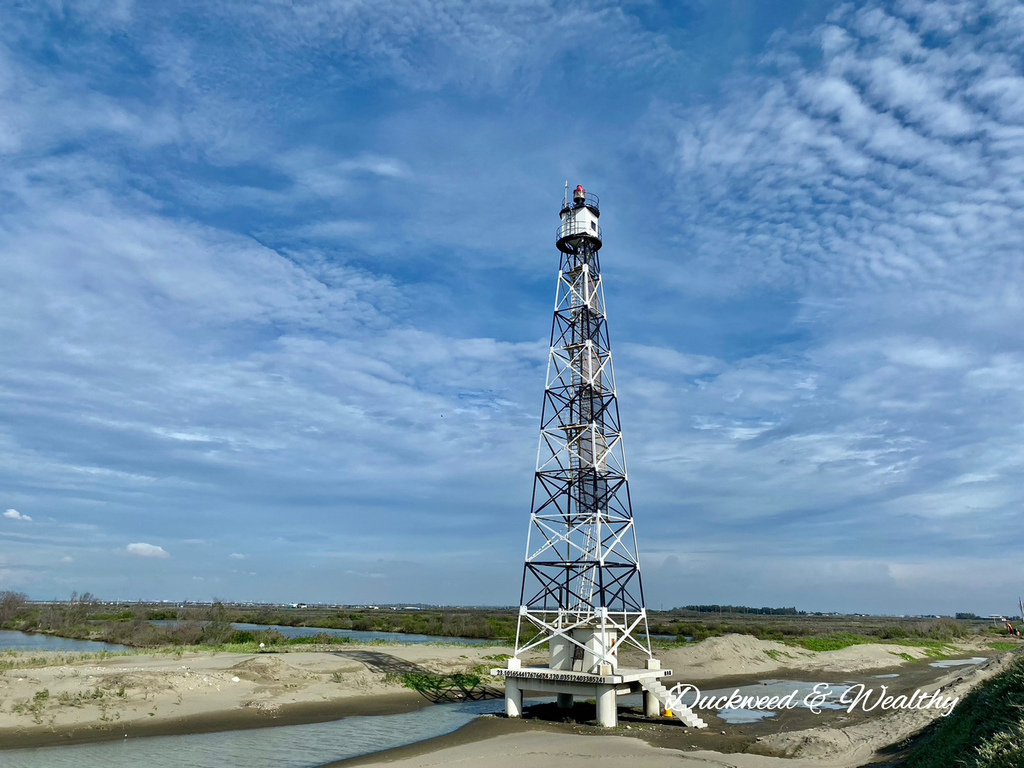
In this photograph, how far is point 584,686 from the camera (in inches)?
1008

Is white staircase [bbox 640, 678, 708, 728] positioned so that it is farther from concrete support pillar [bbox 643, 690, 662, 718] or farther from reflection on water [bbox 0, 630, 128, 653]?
reflection on water [bbox 0, 630, 128, 653]

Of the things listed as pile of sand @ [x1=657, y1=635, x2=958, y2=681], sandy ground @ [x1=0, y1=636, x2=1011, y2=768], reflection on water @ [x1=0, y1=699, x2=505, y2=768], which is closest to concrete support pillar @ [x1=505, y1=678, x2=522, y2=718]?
sandy ground @ [x1=0, y1=636, x2=1011, y2=768]

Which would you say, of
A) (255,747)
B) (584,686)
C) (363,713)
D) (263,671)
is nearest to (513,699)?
(584,686)

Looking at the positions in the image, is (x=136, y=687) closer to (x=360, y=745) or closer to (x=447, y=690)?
(x=360, y=745)

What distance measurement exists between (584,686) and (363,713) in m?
11.9

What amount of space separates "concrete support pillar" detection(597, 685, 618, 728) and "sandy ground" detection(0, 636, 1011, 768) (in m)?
0.50

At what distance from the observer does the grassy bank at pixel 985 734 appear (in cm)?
1038

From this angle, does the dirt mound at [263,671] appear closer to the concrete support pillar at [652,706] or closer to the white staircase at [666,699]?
the concrete support pillar at [652,706]

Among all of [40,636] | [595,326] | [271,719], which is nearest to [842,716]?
[595,326]

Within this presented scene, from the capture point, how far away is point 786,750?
21.3 meters

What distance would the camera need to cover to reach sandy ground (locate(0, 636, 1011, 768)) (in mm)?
20719

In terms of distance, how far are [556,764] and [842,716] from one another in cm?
1834

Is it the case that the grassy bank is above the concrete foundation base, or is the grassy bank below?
above

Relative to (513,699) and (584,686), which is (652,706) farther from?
(513,699)
